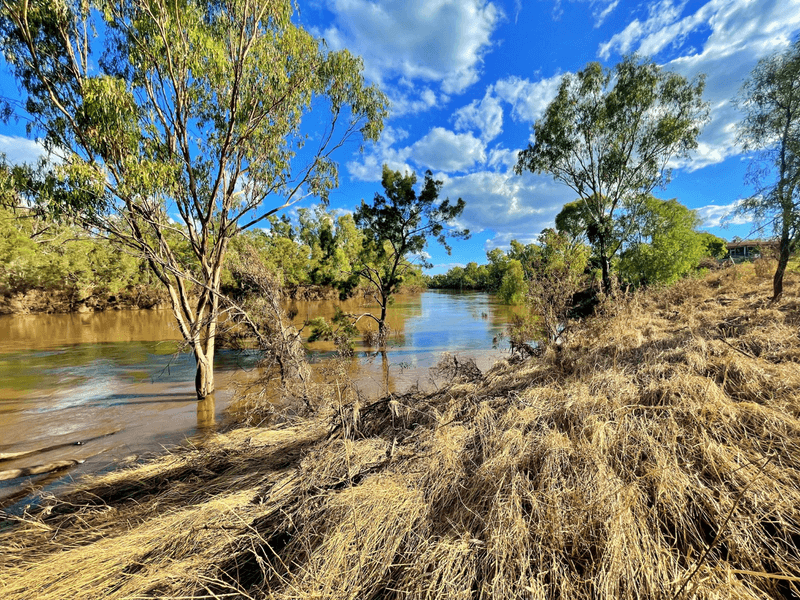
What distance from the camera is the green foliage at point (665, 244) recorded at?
1645cm

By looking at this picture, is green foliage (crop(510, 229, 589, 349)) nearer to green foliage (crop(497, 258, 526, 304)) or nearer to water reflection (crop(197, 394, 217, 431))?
water reflection (crop(197, 394, 217, 431))

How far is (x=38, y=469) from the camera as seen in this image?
4859 millimetres

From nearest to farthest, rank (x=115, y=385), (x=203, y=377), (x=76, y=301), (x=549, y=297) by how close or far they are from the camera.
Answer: (x=203, y=377) → (x=549, y=297) → (x=115, y=385) → (x=76, y=301)

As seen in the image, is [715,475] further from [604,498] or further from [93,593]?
[93,593]

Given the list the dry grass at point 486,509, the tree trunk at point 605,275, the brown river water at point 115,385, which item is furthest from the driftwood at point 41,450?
the tree trunk at point 605,275

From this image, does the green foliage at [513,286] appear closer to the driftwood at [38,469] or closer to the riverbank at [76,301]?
the driftwood at [38,469]

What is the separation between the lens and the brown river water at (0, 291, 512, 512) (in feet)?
18.8

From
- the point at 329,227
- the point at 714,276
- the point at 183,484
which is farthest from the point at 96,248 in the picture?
the point at 714,276

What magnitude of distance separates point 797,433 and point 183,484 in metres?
5.94

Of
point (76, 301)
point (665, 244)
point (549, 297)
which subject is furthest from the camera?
point (76, 301)

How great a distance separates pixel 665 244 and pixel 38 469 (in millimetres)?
23595

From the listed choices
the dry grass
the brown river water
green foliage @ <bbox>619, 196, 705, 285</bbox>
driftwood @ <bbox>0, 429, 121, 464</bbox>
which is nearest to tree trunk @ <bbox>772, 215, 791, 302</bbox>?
green foliage @ <bbox>619, 196, 705, 285</bbox>

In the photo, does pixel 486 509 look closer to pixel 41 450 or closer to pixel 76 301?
pixel 41 450

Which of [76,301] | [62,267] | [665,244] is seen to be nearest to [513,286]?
[665,244]
